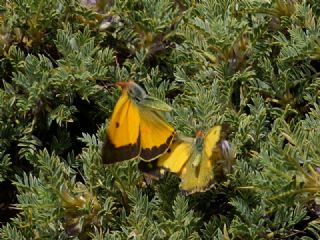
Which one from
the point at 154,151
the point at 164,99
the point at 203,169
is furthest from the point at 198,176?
the point at 164,99

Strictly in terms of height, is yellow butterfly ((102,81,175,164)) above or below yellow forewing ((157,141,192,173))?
above

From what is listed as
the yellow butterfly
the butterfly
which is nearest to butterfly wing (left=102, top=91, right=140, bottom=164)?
the yellow butterfly

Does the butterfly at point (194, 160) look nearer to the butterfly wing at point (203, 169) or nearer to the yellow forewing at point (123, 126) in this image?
the butterfly wing at point (203, 169)

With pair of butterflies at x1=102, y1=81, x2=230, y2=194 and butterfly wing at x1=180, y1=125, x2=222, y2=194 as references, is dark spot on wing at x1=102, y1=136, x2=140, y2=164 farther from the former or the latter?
butterfly wing at x1=180, y1=125, x2=222, y2=194

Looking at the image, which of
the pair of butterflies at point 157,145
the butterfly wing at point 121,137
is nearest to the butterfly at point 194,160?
the pair of butterflies at point 157,145

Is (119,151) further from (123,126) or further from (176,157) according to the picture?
(176,157)

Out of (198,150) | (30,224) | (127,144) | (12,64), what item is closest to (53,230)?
(30,224)
